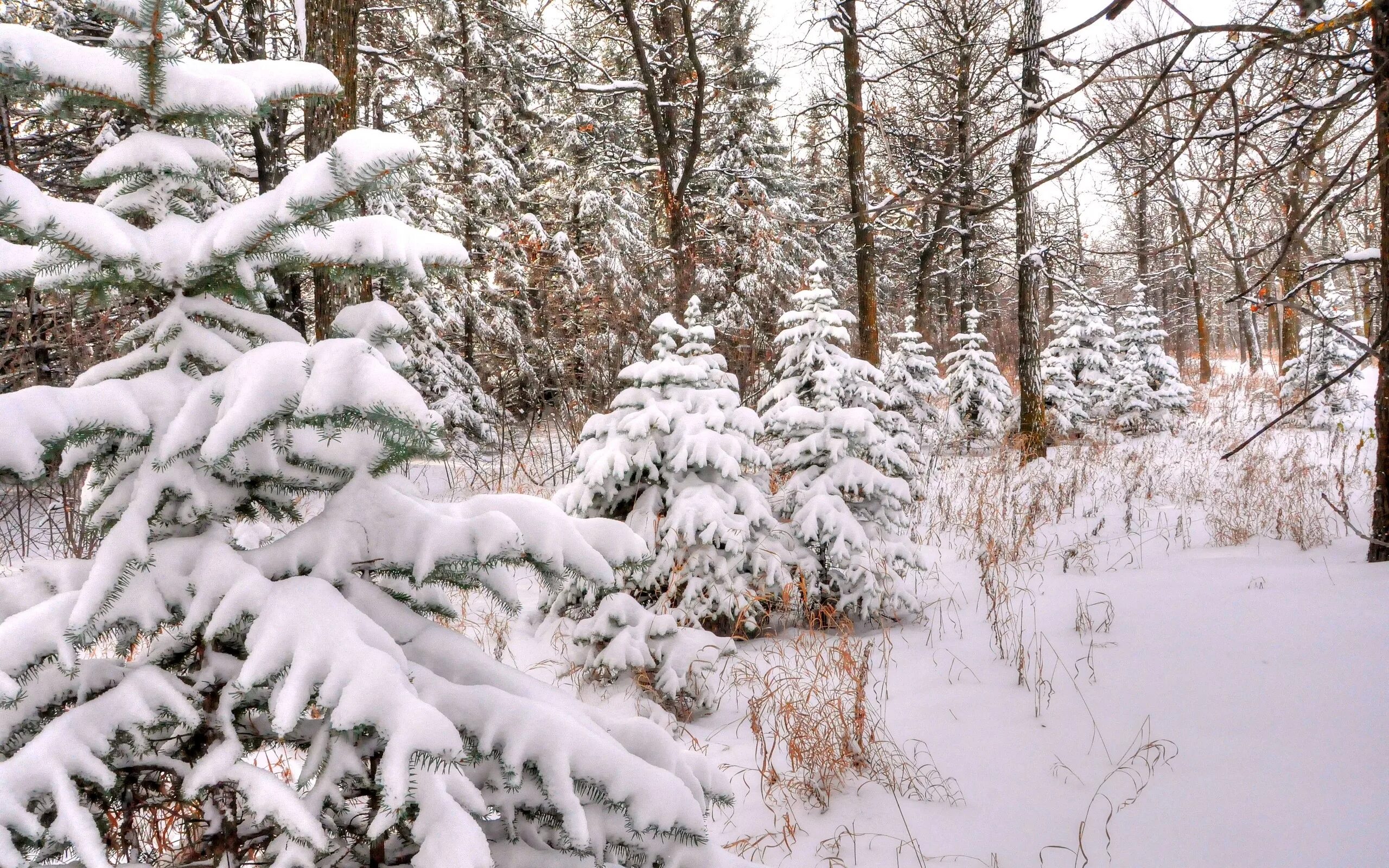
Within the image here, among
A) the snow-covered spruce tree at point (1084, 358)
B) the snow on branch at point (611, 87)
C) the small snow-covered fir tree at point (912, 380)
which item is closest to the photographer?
the snow on branch at point (611, 87)

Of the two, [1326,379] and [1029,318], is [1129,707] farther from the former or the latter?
[1326,379]

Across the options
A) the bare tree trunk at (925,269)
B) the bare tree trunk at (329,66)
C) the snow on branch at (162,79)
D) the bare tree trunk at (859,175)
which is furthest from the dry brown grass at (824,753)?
the bare tree trunk at (925,269)

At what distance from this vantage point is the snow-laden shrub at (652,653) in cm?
385

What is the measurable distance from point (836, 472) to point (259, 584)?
169 inches

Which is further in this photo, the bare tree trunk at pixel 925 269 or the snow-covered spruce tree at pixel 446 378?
the bare tree trunk at pixel 925 269

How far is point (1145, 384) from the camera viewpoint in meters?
13.6

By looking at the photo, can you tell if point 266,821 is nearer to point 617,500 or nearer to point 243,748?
point 243,748

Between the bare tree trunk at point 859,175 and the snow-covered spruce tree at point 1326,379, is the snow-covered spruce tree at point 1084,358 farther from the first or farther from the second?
the bare tree trunk at point 859,175

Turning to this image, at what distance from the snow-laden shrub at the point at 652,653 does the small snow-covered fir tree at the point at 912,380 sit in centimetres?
790

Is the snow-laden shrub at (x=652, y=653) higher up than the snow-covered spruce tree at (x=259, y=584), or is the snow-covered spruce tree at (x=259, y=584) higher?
the snow-covered spruce tree at (x=259, y=584)

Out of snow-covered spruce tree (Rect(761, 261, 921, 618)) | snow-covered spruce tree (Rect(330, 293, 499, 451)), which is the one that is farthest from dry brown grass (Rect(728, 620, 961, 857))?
snow-covered spruce tree (Rect(330, 293, 499, 451))

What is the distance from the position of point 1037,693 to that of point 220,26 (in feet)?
35.2

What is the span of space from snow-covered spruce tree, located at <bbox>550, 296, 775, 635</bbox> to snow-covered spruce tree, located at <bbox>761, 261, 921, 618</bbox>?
0.48m

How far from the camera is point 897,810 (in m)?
3.23
